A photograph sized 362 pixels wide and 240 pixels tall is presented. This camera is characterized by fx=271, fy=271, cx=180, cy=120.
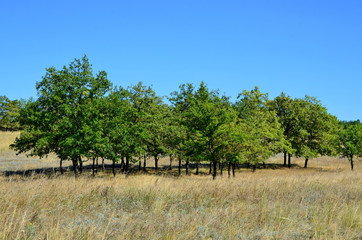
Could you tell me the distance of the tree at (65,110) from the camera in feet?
81.0

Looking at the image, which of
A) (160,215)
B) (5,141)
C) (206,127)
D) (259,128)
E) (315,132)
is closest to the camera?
(160,215)

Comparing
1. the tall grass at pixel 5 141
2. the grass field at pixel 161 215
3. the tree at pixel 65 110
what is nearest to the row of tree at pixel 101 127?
the tree at pixel 65 110

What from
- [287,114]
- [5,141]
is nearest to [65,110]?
[287,114]

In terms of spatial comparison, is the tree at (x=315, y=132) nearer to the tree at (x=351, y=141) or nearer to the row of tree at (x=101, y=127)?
the tree at (x=351, y=141)

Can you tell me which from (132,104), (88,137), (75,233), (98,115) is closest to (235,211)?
(75,233)

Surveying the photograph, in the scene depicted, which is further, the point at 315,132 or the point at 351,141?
the point at 315,132

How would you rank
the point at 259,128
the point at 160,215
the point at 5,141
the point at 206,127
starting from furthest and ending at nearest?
1. the point at 5,141
2. the point at 259,128
3. the point at 206,127
4. the point at 160,215

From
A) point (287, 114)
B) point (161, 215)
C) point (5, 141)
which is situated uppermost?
point (287, 114)

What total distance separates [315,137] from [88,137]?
135 ft

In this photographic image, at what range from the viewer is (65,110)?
25016mm

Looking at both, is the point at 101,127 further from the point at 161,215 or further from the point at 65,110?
the point at 161,215

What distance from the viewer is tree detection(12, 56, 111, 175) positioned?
81.0 ft

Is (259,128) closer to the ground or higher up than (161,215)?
higher up

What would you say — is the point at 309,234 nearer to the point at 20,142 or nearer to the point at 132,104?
the point at 20,142
